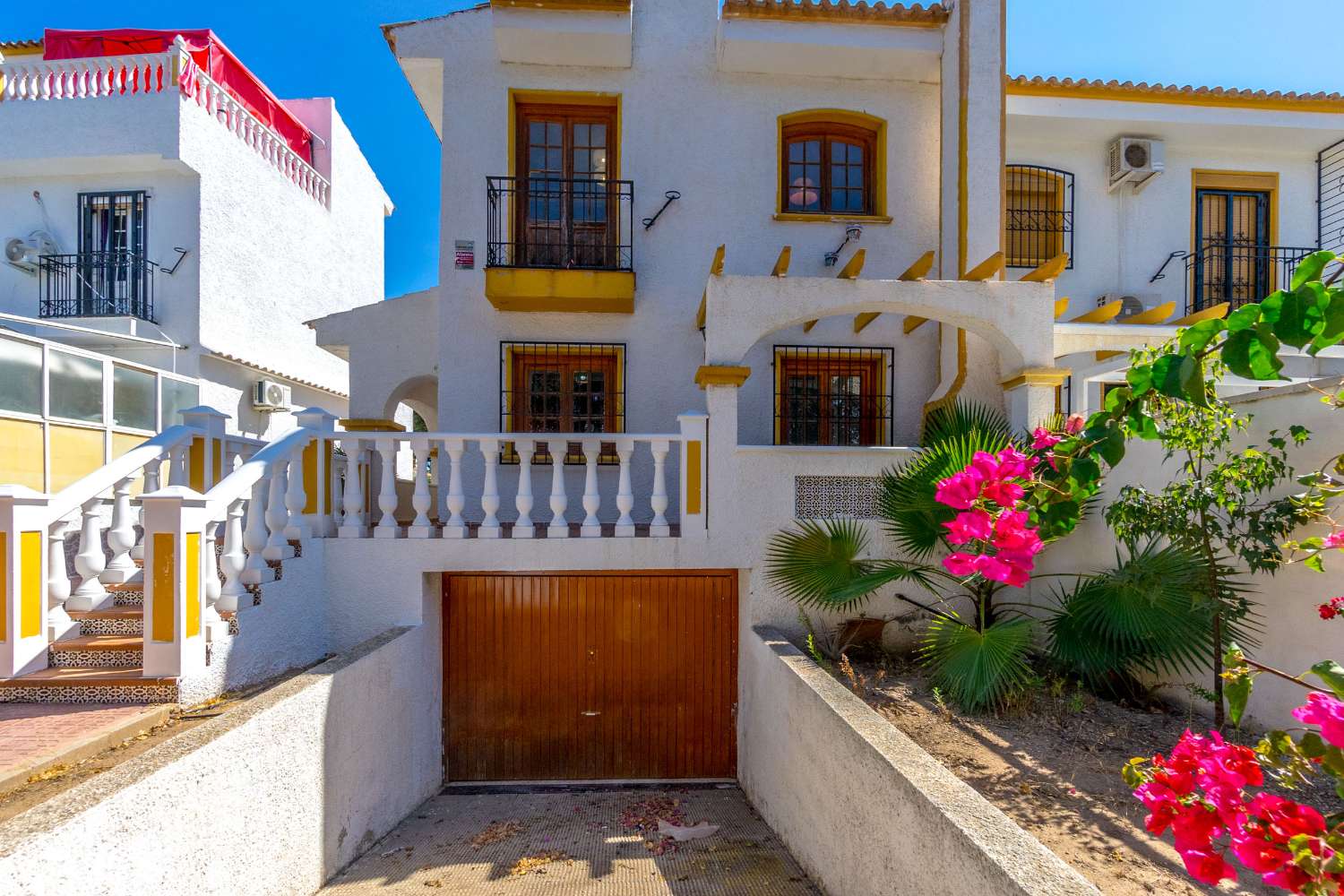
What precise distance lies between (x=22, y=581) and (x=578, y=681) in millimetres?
3829

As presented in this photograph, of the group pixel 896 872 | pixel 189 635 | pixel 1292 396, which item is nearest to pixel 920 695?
pixel 896 872

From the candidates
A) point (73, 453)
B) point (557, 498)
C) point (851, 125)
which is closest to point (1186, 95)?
point (851, 125)

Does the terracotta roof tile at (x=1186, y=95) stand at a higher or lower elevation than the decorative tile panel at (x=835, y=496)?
higher

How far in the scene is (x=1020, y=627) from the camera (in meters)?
4.41

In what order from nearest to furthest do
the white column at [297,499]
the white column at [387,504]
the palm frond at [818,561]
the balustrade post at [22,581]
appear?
the balustrade post at [22,581], the white column at [297,499], the palm frond at [818,561], the white column at [387,504]

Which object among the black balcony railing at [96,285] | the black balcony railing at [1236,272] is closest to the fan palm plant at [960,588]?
the black balcony railing at [1236,272]

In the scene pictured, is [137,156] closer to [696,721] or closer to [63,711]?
[63,711]

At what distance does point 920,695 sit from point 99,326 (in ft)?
37.6

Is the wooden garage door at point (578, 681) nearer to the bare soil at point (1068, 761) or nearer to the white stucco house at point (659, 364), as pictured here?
the white stucco house at point (659, 364)

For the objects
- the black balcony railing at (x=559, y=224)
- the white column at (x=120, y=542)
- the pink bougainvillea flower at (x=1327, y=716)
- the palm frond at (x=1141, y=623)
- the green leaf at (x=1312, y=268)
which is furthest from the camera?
the black balcony railing at (x=559, y=224)

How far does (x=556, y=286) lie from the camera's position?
6.93 metres

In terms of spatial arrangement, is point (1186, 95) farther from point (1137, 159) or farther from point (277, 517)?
point (277, 517)

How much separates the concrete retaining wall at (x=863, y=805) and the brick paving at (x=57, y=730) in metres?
3.79

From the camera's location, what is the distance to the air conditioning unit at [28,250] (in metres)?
9.52
